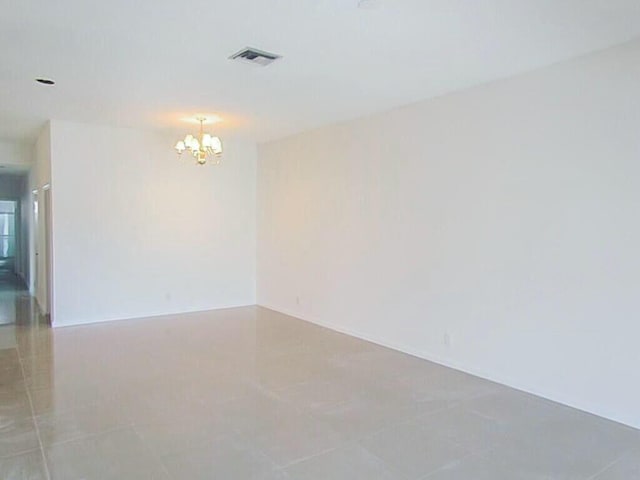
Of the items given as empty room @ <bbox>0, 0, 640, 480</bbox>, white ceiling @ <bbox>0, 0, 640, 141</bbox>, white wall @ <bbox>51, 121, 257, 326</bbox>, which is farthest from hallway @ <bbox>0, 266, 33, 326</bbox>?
white ceiling @ <bbox>0, 0, 640, 141</bbox>

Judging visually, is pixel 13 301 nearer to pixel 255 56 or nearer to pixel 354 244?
pixel 354 244

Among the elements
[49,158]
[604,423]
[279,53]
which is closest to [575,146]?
[604,423]

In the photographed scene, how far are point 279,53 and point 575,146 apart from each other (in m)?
2.29

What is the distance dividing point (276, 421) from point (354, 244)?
2.82 metres

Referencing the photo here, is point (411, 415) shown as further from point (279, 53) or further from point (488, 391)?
point (279, 53)

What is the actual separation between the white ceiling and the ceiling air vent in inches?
3.0

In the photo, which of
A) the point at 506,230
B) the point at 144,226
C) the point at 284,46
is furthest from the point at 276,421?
the point at 144,226

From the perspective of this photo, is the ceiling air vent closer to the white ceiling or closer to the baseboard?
the white ceiling

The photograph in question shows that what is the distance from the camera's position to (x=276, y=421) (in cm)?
334

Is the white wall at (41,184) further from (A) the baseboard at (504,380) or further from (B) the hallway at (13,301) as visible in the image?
(A) the baseboard at (504,380)

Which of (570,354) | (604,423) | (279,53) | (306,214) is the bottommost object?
(604,423)

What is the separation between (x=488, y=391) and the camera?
3939 millimetres

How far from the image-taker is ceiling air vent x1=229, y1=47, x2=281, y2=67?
3.43m

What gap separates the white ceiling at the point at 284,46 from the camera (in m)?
2.78
